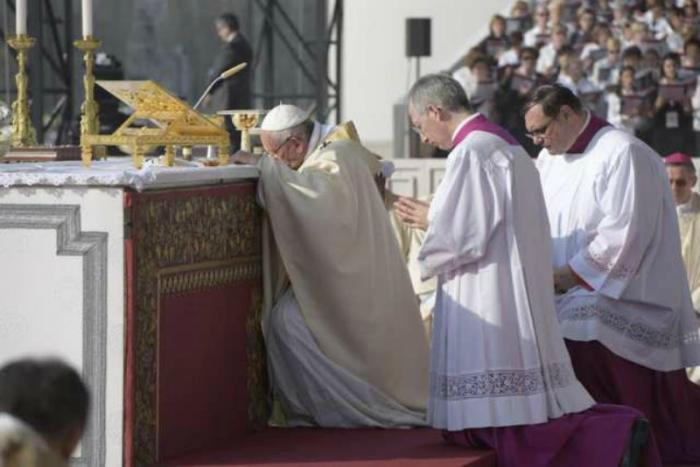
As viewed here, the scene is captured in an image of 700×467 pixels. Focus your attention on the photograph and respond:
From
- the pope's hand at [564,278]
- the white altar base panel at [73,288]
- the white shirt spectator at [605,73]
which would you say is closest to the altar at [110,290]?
the white altar base panel at [73,288]

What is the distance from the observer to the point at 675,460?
7637 mm

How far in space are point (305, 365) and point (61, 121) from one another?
375 inches

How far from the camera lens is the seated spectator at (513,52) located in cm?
1720

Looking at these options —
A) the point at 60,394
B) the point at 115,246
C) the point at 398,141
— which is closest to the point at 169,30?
the point at 398,141

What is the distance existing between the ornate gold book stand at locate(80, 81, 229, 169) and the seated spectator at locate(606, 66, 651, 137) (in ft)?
32.3

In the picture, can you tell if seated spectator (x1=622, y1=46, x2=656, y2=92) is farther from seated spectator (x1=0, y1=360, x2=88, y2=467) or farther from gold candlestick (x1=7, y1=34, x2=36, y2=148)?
seated spectator (x1=0, y1=360, x2=88, y2=467)

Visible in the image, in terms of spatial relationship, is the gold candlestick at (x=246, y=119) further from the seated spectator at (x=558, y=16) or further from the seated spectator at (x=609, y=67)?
the seated spectator at (x=558, y=16)

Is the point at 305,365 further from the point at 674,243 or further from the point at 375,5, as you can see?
the point at 375,5

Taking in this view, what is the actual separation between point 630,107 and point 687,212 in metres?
5.70

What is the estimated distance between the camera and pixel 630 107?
1627cm

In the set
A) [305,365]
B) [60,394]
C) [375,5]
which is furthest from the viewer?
[375,5]

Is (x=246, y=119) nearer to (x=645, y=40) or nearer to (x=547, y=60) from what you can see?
(x=547, y=60)

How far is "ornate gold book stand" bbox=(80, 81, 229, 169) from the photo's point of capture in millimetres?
6559

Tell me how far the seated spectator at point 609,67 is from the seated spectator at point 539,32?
792 mm
